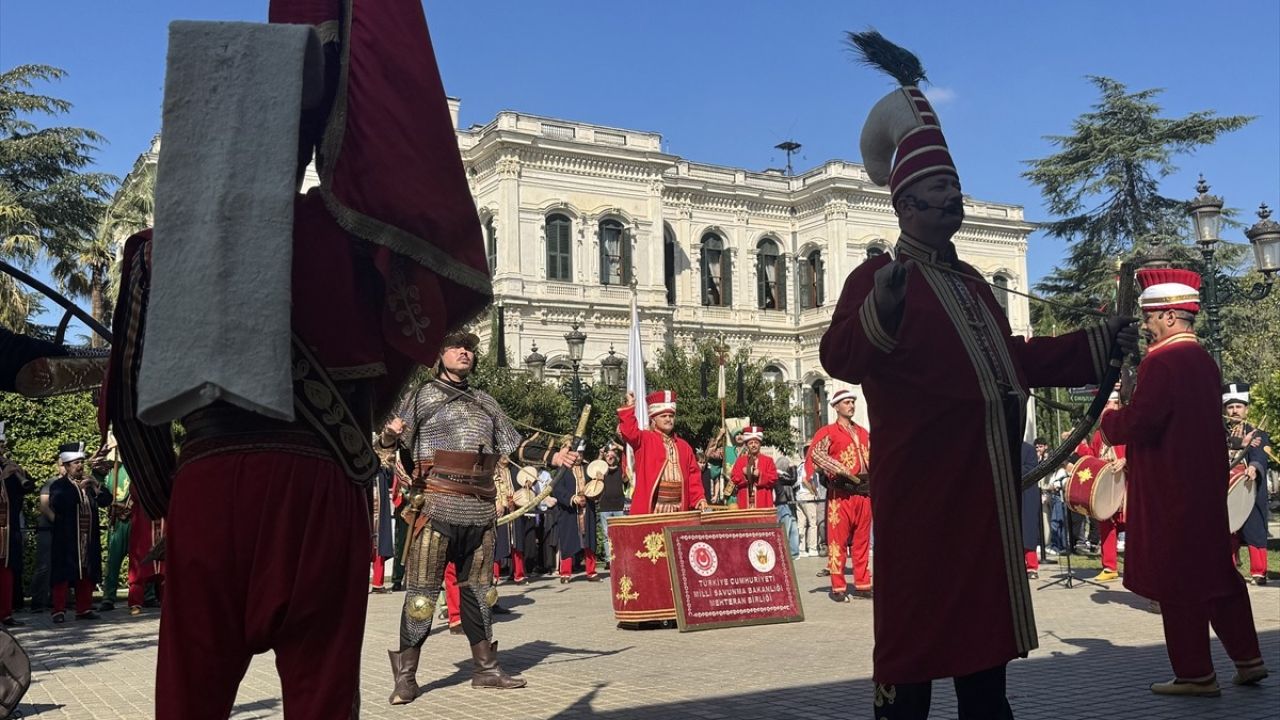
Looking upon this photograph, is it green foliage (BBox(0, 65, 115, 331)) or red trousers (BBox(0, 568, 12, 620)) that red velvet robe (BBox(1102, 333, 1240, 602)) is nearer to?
red trousers (BBox(0, 568, 12, 620))

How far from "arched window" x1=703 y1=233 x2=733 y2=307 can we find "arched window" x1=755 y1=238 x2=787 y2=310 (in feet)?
6.16

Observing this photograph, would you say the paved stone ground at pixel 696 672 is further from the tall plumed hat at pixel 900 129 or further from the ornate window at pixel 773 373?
the ornate window at pixel 773 373

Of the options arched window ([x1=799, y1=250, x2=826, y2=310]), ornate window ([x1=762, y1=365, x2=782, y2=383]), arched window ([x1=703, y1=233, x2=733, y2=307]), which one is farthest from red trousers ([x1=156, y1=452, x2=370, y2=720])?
arched window ([x1=799, y1=250, x2=826, y2=310])

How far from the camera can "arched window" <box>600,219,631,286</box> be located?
48.4 metres

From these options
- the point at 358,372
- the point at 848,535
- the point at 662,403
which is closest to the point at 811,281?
the point at 848,535

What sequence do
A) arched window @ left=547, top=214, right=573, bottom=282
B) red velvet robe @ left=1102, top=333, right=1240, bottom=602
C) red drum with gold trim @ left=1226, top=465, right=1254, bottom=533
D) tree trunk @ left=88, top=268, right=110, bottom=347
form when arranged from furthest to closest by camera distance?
arched window @ left=547, top=214, right=573, bottom=282 < tree trunk @ left=88, top=268, right=110, bottom=347 < red drum with gold trim @ left=1226, top=465, right=1254, bottom=533 < red velvet robe @ left=1102, top=333, right=1240, bottom=602

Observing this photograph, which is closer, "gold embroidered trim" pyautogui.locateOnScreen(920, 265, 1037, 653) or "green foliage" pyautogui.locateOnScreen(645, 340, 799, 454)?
"gold embroidered trim" pyautogui.locateOnScreen(920, 265, 1037, 653)

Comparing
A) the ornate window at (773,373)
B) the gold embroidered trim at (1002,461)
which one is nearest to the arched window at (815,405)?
the ornate window at (773,373)

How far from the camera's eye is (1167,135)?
43969 millimetres

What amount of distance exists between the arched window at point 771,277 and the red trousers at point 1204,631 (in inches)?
1890

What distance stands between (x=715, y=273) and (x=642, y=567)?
4297cm

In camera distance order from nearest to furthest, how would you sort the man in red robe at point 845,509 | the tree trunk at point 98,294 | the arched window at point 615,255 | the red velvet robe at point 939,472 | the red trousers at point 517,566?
the red velvet robe at point 939,472 < the man in red robe at point 845,509 < the red trousers at point 517,566 < the tree trunk at point 98,294 < the arched window at point 615,255

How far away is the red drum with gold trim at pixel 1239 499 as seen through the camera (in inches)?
422

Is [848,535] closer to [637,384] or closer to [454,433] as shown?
[637,384]
